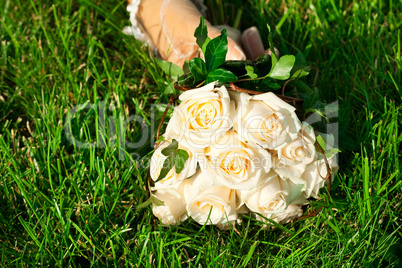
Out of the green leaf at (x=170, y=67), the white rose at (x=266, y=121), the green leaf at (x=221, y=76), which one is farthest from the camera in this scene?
the green leaf at (x=170, y=67)

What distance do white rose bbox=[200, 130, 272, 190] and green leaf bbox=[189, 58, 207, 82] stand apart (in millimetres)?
194

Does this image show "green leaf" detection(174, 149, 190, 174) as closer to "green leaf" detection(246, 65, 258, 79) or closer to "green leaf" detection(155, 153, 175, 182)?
"green leaf" detection(155, 153, 175, 182)

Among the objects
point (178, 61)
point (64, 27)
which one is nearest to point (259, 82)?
point (178, 61)

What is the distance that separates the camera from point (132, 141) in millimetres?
1278

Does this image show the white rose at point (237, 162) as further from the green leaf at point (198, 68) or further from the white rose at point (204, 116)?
the green leaf at point (198, 68)

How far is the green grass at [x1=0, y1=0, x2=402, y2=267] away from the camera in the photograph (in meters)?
1.10

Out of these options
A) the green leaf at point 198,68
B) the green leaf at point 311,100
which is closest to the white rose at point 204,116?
the green leaf at point 198,68

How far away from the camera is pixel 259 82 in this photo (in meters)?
1.11

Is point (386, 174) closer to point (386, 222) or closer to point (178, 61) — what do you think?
point (386, 222)

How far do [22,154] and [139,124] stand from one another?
0.43 m

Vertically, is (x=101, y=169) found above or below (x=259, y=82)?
below

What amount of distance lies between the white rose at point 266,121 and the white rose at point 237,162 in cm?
3

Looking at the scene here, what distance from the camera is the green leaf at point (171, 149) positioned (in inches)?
39.4

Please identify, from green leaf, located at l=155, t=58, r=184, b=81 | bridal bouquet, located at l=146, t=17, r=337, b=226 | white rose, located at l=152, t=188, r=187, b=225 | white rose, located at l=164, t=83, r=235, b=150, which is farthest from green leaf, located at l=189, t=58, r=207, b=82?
white rose, located at l=152, t=188, r=187, b=225
